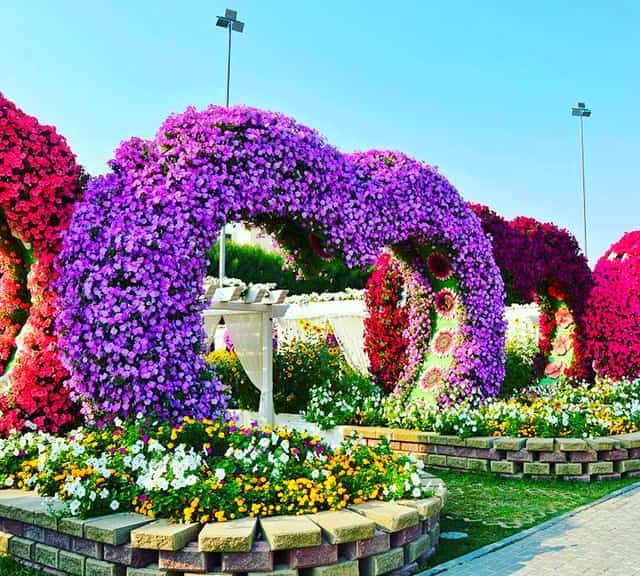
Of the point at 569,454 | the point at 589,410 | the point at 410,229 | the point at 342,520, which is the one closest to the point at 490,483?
the point at 569,454

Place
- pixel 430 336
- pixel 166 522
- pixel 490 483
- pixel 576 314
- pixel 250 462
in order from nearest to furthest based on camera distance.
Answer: pixel 166 522 < pixel 250 462 < pixel 490 483 < pixel 430 336 < pixel 576 314

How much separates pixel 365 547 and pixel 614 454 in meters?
4.25

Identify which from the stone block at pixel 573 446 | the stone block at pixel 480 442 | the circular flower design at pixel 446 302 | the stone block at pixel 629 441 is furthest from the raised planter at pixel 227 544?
the circular flower design at pixel 446 302

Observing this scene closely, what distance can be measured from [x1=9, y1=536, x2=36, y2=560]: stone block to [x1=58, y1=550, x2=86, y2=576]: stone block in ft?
0.97

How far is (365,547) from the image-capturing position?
3914 mm

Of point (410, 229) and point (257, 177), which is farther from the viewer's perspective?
point (410, 229)

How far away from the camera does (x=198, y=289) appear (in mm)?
5629

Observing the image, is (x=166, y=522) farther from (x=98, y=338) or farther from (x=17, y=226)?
(x=17, y=226)

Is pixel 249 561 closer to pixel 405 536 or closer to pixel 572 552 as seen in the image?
pixel 405 536

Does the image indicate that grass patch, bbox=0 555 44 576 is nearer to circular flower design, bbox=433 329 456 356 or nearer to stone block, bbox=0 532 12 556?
stone block, bbox=0 532 12 556

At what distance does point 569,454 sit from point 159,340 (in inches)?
167

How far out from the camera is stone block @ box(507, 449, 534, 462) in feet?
23.0

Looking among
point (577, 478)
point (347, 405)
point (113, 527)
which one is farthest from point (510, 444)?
point (113, 527)

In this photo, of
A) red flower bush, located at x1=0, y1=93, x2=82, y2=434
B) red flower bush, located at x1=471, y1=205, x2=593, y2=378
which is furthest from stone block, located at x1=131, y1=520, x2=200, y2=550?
Result: red flower bush, located at x1=471, y1=205, x2=593, y2=378
